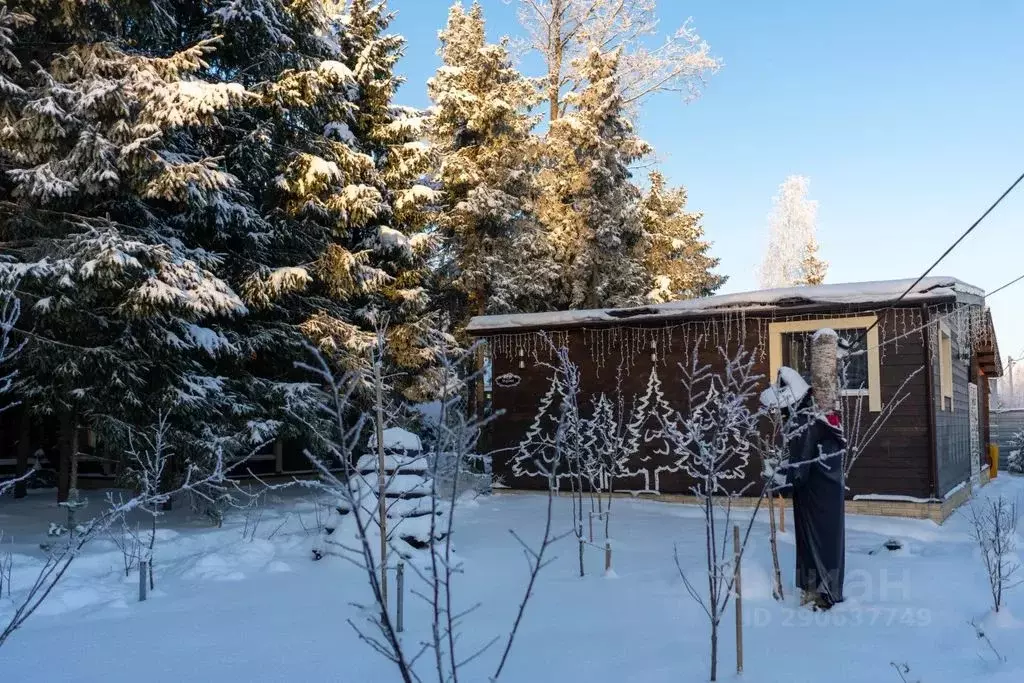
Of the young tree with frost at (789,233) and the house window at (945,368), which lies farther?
the young tree with frost at (789,233)

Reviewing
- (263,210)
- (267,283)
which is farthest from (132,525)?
(263,210)

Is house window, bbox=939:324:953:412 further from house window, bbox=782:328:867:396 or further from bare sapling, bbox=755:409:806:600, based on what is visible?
bare sapling, bbox=755:409:806:600

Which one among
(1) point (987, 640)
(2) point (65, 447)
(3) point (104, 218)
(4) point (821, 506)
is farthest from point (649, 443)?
(2) point (65, 447)

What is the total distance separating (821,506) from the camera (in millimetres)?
5465

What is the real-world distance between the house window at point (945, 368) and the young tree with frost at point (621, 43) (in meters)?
13.4

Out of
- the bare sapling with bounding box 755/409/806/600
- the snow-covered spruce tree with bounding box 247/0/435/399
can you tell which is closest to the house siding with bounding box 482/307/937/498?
the bare sapling with bounding box 755/409/806/600

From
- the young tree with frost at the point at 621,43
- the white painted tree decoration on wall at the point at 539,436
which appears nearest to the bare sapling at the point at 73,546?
the white painted tree decoration on wall at the point at 539,436

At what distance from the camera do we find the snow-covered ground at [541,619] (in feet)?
15.2

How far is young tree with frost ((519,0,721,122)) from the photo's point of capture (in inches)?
866

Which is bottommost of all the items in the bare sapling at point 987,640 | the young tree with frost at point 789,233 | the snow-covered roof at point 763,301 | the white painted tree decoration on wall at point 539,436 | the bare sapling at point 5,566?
the bare sapling at point 5,566

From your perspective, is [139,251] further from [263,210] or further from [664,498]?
[664,498]

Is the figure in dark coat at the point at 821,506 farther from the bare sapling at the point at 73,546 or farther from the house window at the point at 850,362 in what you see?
the house window at the point at 850,362

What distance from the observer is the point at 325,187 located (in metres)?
11.6

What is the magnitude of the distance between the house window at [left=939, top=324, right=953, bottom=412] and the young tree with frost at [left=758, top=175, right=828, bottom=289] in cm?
2061
